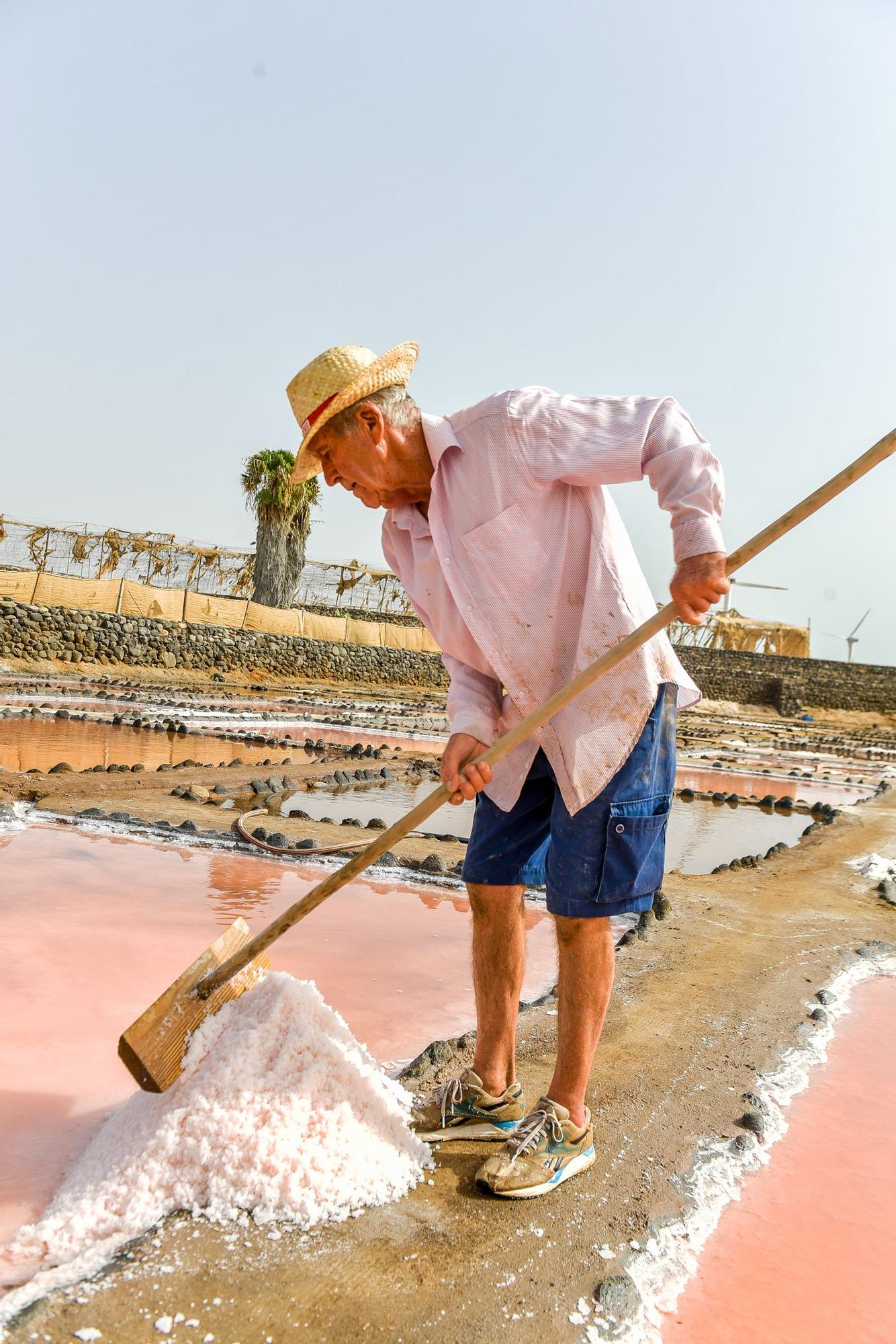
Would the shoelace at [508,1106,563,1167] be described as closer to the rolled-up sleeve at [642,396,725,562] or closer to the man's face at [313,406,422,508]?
the rolled-up sleeve at [642,396,725,562]

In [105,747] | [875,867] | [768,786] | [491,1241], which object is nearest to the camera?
[491,1241]

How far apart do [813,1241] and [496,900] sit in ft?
2.65

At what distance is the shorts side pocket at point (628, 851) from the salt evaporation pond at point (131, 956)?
850mm

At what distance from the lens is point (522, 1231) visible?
1.61 metres

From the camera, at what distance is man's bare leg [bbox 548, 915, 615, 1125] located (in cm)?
184

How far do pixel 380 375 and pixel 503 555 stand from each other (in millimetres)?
447

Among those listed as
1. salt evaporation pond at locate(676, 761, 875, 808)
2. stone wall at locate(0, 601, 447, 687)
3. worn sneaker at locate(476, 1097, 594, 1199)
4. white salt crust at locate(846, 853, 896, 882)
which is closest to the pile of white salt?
worn sneaker at locate(476, 1097, 594, 1199)

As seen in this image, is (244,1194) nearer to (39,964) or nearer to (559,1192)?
(559,1192)

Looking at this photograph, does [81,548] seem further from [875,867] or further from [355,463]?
[355,463]

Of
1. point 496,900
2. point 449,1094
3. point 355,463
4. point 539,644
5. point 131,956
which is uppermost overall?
point 355,463

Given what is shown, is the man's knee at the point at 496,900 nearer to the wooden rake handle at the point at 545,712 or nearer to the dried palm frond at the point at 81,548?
the wooden rake handle at the point at 545,712

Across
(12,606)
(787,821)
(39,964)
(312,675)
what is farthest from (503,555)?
(312,675)

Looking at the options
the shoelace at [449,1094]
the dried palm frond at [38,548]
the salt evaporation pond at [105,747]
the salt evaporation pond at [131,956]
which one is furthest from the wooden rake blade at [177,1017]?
the dried palm frond at [38,548]

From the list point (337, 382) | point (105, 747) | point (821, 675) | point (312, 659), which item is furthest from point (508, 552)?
point (821, 675)
